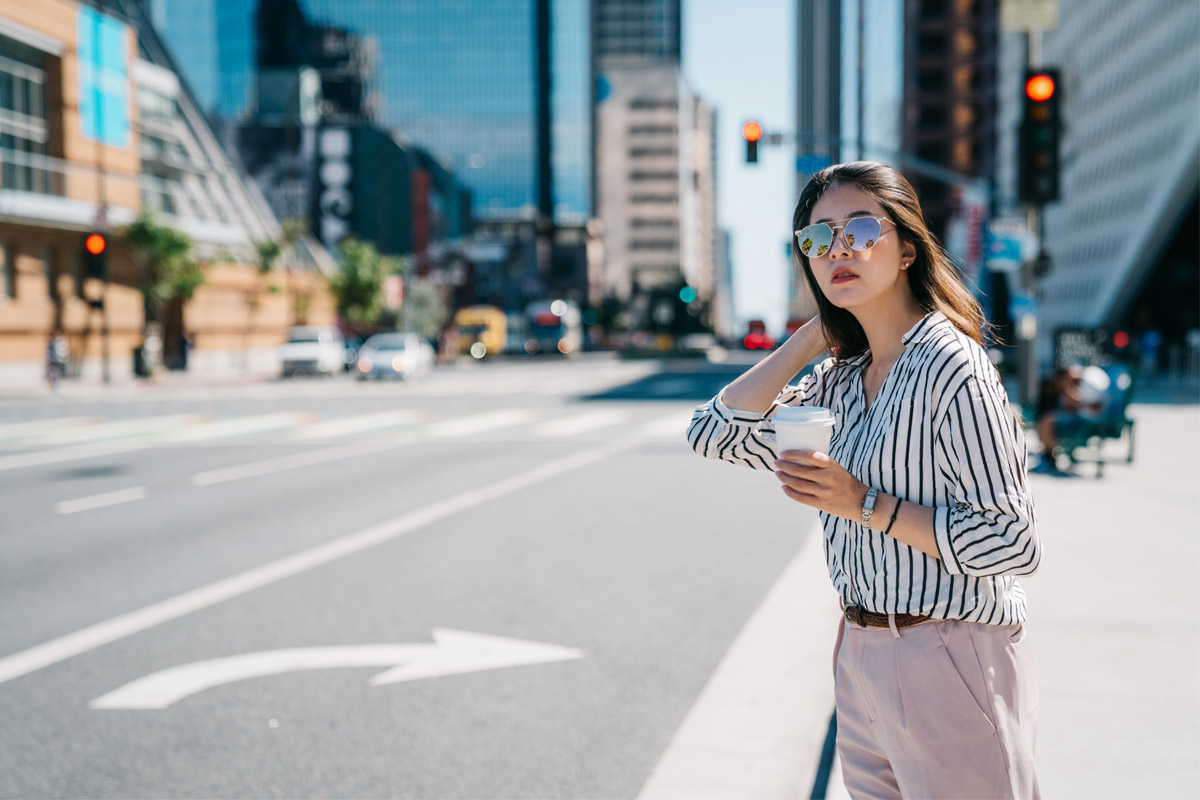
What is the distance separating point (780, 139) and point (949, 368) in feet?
66.1

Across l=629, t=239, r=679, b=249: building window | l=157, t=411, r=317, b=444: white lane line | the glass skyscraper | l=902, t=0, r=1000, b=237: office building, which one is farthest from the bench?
l=629, t=239, r=679, b=249: building window

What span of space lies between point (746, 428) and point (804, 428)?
1.92 feet

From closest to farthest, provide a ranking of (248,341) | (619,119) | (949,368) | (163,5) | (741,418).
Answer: (949,368)
(741,418)
(248,341)
(163,5)
(619,119)

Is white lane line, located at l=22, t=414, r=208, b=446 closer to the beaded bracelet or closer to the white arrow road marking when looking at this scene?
the white arrow road marking

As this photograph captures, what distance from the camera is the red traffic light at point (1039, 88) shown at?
11656 millimetres

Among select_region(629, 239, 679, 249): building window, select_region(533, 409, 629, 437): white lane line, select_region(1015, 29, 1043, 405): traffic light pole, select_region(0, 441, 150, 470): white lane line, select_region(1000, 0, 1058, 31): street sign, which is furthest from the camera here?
select_region(629, 239, 679, 249): building window

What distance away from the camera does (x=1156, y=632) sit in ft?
18.4

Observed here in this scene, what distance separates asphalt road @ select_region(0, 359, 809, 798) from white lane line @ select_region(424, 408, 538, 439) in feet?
9.84

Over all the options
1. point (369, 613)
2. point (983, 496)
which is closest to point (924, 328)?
point (983, 496)

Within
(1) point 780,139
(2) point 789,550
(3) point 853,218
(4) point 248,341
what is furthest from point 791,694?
(4) point 248,341

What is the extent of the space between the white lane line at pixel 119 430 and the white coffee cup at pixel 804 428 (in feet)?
59.3

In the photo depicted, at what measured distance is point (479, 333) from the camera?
211ft

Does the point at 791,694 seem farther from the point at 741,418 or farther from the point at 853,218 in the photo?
the point at 853,218

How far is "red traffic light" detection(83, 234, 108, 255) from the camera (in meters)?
27.8
